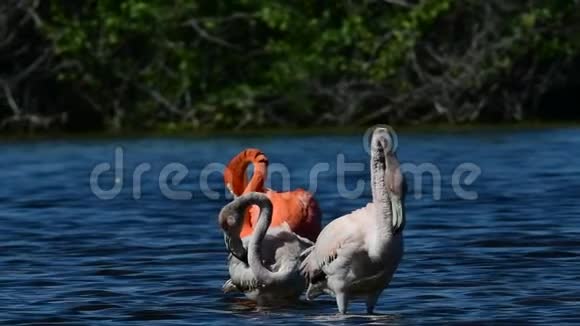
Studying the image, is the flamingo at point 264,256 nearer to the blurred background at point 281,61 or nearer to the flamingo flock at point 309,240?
the flamingo flock at point 309,240

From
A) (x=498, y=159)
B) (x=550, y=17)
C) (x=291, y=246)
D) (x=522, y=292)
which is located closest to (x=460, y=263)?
(x=522, y=292)

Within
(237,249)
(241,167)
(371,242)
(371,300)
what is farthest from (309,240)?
(371,242)

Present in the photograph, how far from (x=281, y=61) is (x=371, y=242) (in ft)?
63.3

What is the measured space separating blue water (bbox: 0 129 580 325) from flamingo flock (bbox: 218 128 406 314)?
0.68 feet

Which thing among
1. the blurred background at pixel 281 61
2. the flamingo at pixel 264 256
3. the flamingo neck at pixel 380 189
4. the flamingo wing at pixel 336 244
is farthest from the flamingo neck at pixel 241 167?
the blurred background at pixel 281 61

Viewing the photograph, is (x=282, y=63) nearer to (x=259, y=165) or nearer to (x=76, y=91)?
(x=76, y=91)

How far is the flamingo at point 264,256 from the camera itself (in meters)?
10.2

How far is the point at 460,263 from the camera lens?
12445mm

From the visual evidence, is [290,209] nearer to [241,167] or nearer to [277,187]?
[241,167]

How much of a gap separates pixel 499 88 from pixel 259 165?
18.1m

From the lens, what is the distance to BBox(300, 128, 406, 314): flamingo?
9.15 m

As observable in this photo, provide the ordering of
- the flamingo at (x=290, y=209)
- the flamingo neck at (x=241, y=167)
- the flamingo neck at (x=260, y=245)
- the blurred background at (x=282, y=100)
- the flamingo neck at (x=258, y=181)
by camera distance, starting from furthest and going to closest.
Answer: the blurred background at (x=282, y=100) < the flamingo neck at (x=241, y=167) < the flamingo neck at (x=258, y=181) < the flamingo at (x=290, y=209) < the flamingo neck at (x=260, y=245)

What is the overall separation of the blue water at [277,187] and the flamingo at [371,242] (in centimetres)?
25

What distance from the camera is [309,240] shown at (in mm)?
10719
